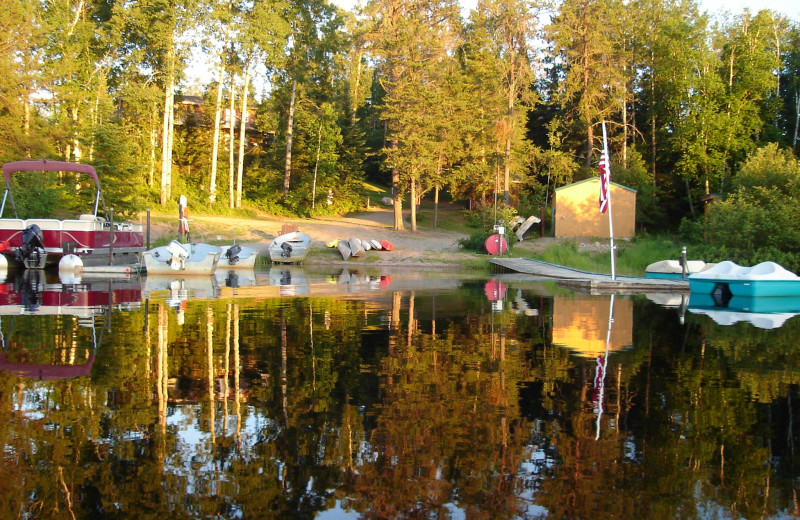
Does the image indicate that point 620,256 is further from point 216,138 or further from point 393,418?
point 393,418

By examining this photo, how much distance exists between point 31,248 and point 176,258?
6.48 m

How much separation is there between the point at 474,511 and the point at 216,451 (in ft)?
7.42

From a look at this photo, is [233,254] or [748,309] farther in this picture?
[233,254]

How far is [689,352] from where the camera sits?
34.3 ft

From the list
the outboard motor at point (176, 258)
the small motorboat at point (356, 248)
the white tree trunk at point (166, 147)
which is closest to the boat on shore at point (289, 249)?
the small motorboat at point (356, 248)

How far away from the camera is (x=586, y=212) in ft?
136

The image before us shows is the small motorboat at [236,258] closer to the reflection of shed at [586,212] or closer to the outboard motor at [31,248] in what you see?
the outboard motor at [31,248]

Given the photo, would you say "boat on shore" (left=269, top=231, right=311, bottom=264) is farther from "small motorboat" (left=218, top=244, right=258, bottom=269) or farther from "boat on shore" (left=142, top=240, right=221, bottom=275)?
"boat on shore" (left=142, top=240, right=221, bottom=275)

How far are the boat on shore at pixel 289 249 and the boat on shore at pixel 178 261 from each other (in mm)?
6100

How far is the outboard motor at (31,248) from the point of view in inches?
1058

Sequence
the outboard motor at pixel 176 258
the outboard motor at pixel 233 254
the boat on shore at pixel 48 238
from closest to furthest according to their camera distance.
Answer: the outboard motor at pixel 176 258 < the boat on shore at pixel 48 238 < the outboard motor at pixel 233 254

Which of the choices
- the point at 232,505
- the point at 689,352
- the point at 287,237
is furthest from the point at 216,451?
the point at 287,237

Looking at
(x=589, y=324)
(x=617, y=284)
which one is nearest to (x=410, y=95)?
(x=617, y=284)

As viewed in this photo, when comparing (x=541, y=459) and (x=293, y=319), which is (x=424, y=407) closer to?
(x=541, y=459)
